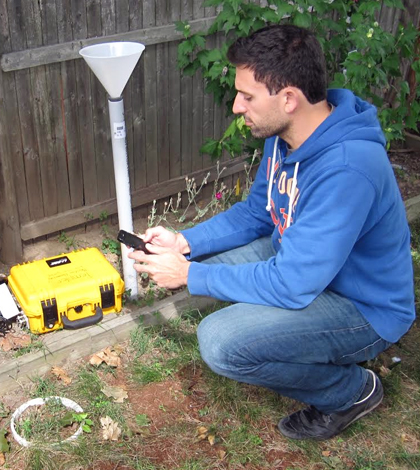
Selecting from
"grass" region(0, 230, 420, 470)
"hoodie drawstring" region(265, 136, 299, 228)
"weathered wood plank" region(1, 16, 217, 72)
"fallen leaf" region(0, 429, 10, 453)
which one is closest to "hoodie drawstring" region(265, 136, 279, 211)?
"hoodie drawstring" region(265, 136, 299, 228)

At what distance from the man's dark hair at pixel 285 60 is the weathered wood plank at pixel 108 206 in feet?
7.66

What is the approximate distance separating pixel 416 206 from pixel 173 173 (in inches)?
78.0

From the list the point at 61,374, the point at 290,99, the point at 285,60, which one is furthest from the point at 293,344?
the point at 61,374

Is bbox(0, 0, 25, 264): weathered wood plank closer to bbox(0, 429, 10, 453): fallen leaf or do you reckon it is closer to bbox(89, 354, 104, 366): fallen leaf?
bbox(89, 354, 104, 366): fallen leaf

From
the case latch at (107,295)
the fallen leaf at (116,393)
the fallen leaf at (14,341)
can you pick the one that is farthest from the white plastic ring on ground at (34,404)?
the case latch at (107,295)

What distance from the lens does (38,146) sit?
438 centimetres

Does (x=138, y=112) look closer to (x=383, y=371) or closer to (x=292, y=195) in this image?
(x=292, y=195)

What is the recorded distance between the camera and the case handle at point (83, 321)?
12.1 feet

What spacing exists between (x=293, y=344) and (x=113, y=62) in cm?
156

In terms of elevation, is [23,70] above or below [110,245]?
above

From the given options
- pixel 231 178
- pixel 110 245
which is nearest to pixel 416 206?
pixel 231 178

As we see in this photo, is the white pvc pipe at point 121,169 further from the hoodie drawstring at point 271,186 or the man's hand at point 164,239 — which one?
the hoodie drawstring at point 271,186

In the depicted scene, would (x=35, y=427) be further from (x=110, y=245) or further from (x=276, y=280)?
(x=110, y=245)

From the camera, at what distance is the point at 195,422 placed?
331cm
